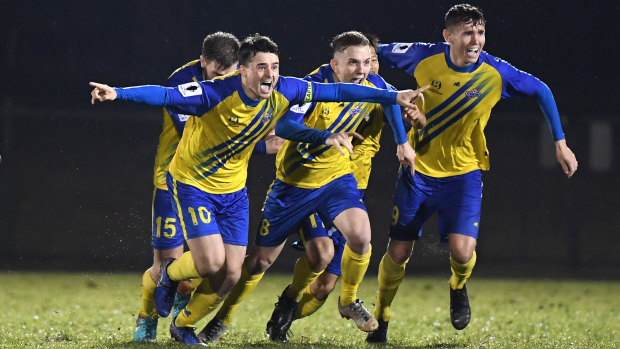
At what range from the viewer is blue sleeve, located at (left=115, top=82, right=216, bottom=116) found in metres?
5.83

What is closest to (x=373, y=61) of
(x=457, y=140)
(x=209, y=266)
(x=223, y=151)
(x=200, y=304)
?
(x=457, y=140)

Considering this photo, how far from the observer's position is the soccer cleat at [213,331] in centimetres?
686

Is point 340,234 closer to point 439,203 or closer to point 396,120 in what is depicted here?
point 439,203

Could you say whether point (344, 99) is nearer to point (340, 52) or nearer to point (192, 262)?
point (340, 52)

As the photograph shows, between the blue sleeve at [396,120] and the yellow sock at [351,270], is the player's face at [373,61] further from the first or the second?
the yellow sock at [351,270]

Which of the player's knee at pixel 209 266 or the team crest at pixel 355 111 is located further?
the team crest at pixel 355 111

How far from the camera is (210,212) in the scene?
6.51 m

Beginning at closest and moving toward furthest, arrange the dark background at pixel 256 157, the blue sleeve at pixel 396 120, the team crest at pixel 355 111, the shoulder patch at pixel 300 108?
the shoulder patch at pixel 300 108, the blue sleeve at pixel 396 120, the team crest at pixel 355 111, the dark background at pixel 256 157

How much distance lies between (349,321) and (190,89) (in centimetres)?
317

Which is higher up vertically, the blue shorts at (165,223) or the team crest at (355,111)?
the team crest at (355,111)

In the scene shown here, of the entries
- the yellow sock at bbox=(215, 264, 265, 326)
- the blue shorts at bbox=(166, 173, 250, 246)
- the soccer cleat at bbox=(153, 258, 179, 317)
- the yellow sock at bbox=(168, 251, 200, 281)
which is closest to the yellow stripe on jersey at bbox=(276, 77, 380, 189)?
the blue shorts at bbox=(166, 173, 250, 246)

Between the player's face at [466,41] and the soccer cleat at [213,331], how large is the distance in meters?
2.52

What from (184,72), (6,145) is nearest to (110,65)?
Result: (6,145)

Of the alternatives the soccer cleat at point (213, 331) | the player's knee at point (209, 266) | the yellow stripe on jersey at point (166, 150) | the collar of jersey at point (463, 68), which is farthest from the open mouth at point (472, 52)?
the soccer cleat at point (213, 331)
